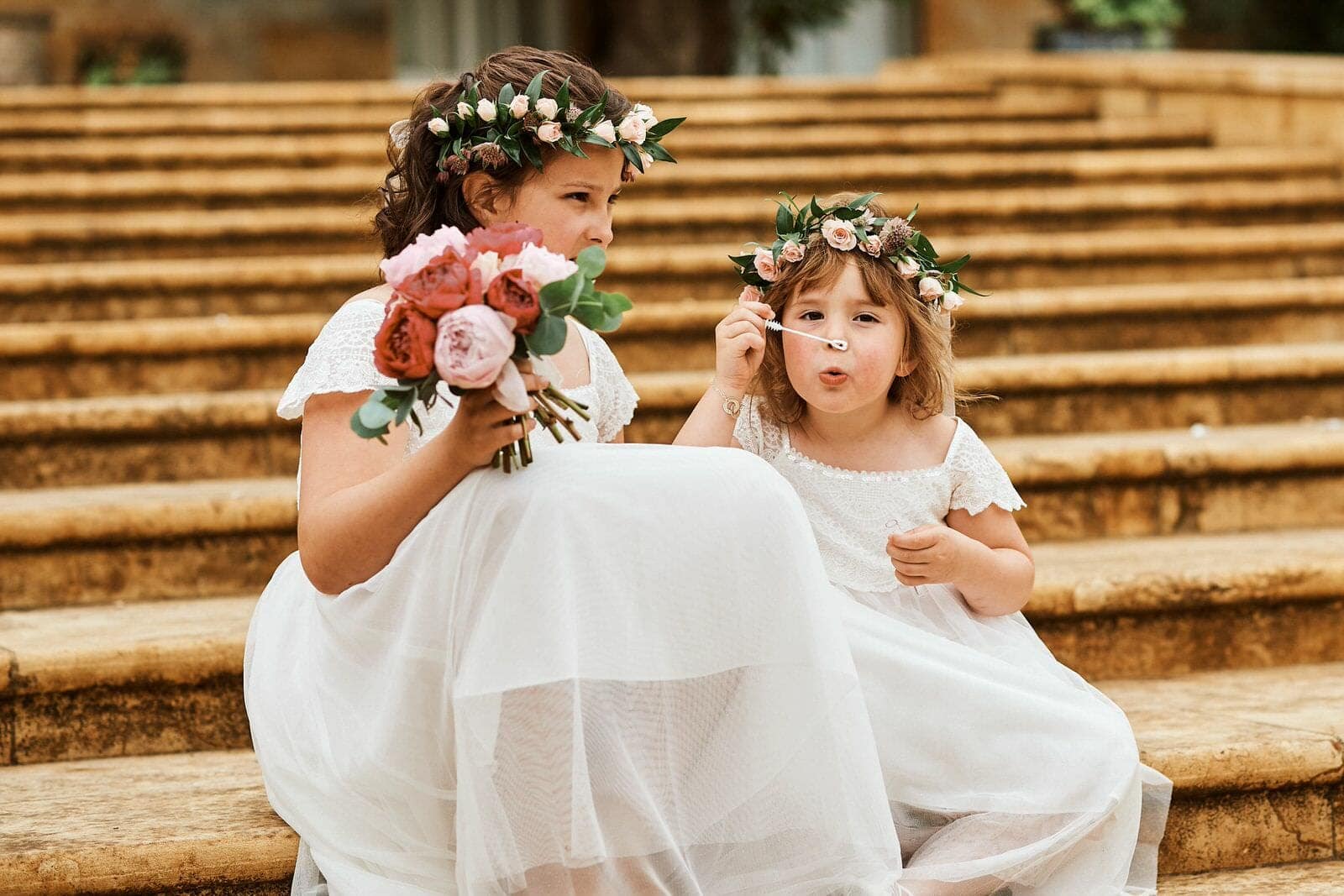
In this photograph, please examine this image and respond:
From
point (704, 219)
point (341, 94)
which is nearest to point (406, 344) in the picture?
point (704, 219)

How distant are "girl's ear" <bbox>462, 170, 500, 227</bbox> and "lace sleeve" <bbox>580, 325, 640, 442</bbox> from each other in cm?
29

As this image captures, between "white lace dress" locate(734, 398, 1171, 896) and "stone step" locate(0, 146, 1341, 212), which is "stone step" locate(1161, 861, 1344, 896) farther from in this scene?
"stone step" locate(0, 146, 1341, 212)

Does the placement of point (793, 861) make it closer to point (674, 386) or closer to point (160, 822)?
point (160, 822)

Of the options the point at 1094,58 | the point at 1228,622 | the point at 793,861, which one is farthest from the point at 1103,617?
the point at 1094,58

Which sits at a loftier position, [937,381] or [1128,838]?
[937,381]

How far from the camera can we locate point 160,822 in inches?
91.1

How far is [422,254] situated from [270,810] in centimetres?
97

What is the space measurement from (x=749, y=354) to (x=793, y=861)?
82cm

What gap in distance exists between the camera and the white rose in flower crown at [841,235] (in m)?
2.49

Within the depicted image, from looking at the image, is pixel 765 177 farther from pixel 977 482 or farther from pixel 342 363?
pixel 342 363

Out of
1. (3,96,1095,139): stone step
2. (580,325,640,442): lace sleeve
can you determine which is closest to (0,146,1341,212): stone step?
(3,96,1095,139): stone step

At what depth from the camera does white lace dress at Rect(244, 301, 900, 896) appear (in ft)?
6.23

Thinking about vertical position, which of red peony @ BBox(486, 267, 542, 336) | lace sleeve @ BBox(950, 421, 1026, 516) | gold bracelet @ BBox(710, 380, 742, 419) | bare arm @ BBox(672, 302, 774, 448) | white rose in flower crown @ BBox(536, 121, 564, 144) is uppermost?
white rose in flower crown @ BBox(536, 121, 564, 144)

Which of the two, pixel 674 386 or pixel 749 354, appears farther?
pixel 674 386
